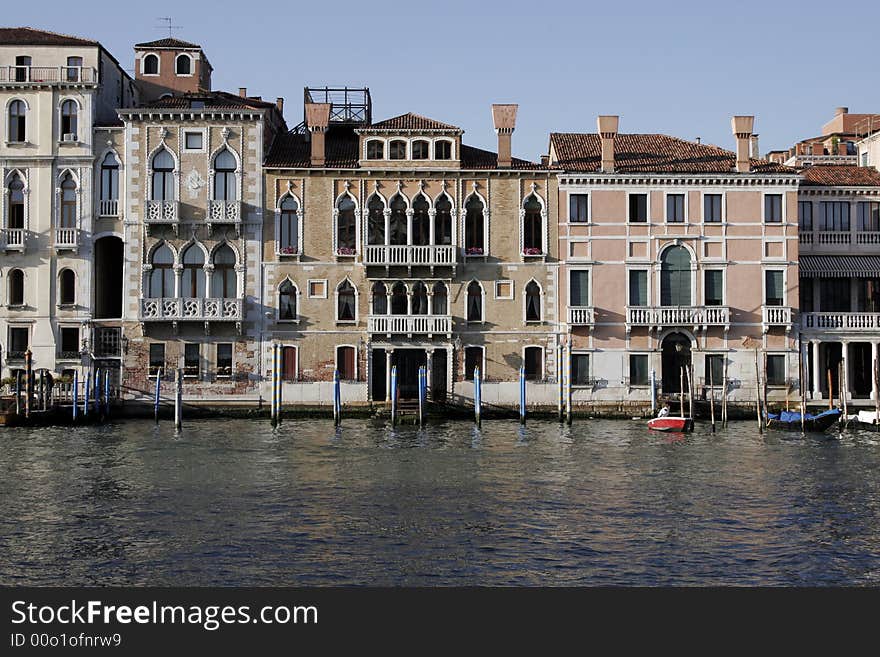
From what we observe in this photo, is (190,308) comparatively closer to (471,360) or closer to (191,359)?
(191,359)

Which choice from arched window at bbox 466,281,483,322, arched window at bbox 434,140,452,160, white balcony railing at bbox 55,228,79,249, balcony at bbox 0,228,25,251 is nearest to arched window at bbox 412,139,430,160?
arched window at bbox 434,140,452,160

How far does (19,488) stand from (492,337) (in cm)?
1933

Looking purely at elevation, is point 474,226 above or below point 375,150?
below

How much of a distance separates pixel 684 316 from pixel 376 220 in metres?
10.8

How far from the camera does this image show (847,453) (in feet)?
93.0

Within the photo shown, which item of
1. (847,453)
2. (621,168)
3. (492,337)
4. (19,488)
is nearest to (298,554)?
(19,488)

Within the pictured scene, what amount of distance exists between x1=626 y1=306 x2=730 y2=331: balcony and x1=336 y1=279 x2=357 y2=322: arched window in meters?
9.22

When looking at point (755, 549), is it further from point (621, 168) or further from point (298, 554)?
point (621, 168)

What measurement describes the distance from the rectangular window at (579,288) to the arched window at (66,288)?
1677 centimetres

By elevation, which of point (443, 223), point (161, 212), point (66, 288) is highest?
point (161, 212)

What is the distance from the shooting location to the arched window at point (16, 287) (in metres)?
38.2

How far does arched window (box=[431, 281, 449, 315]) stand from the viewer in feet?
126

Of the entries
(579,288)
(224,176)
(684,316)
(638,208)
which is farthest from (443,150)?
(684,316)

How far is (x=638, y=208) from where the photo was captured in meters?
38.5
